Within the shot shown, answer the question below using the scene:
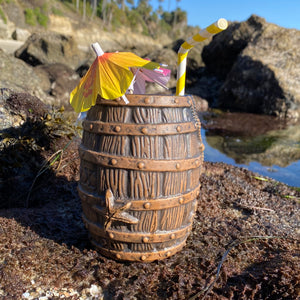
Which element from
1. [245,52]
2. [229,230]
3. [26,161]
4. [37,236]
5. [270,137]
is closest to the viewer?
[37,236]

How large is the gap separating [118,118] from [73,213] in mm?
1713

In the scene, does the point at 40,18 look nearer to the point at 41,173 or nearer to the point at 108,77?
the point at 41,173

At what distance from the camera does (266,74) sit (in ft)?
40.5

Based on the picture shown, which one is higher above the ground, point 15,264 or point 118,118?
point 118,118

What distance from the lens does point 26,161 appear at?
4.30m

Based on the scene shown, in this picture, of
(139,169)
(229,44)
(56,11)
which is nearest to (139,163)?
(139,169)

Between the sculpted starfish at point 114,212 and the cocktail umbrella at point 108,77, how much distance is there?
0.72m

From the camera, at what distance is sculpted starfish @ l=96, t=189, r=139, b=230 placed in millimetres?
2262

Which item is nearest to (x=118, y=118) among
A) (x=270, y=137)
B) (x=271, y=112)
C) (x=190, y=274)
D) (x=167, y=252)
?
(x=167, y=252)

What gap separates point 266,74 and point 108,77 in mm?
11633

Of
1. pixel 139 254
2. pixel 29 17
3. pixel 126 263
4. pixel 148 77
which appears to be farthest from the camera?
pixel 29 17

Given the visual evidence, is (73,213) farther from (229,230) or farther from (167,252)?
(229,230)

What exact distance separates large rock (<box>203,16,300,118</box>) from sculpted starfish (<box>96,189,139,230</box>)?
1141cm

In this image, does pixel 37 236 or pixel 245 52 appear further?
pixel 245 52
